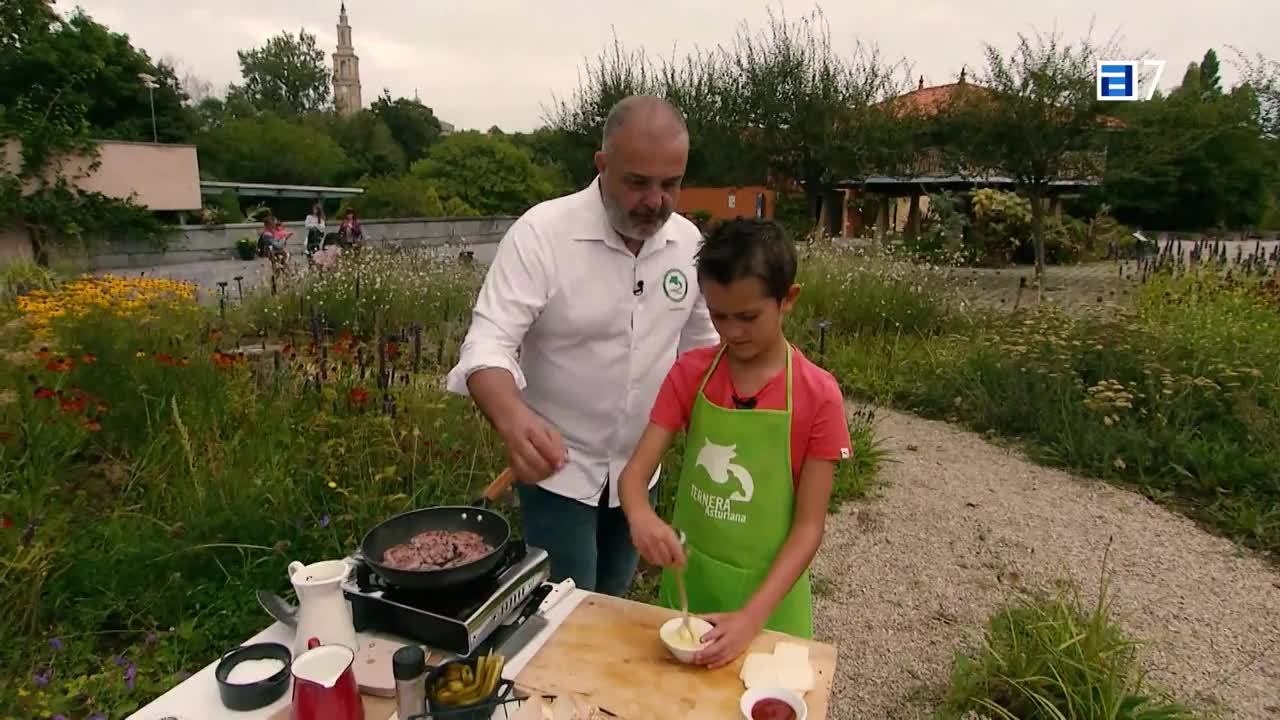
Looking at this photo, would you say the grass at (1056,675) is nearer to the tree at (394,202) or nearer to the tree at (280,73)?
the tree at (394,202)

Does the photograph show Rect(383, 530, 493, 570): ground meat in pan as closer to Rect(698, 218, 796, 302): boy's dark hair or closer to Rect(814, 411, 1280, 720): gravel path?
Rect(698, 218, 796, 302): boy's dark hair

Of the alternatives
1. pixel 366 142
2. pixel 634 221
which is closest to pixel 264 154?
pixel 366 142

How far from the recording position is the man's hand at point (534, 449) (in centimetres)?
164

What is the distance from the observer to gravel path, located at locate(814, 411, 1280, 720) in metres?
2.83

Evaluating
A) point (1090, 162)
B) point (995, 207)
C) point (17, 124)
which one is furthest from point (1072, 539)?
point (17, 124)

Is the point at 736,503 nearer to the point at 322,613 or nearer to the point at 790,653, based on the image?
the point at 790,653

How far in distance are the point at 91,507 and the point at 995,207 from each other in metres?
16.3

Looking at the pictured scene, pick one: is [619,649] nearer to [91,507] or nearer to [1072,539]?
[91,507]

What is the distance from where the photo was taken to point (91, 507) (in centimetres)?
305

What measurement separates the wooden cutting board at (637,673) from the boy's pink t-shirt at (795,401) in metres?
0.42

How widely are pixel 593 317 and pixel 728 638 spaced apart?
0.93 metres

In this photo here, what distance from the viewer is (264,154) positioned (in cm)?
3459

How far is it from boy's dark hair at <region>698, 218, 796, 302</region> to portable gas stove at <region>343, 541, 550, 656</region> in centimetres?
74

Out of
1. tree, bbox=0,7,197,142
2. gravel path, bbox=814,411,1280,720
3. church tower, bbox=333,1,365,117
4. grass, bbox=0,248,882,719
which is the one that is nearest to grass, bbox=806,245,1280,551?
gravel path, bbox=814,411,1280,720
